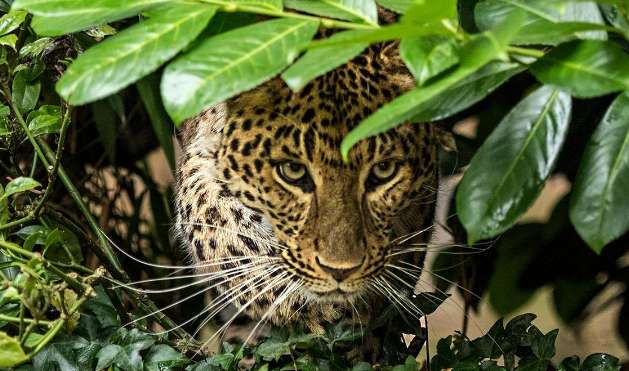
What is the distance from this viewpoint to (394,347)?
2.48 m

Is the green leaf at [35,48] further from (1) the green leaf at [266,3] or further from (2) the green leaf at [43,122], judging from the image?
(1) the green leaf at [266,3]

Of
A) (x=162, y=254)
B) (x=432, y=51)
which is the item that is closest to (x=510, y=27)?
(x=432, y=51)

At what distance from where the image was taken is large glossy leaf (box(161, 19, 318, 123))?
4.46 feet

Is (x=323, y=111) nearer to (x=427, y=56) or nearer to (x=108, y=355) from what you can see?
(x=108, y=355)

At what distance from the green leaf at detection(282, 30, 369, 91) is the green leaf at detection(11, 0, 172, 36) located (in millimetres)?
272

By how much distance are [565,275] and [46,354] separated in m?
1.52

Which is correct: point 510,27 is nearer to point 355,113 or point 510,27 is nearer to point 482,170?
point 482,170

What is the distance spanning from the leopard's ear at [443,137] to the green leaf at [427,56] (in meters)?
1.25

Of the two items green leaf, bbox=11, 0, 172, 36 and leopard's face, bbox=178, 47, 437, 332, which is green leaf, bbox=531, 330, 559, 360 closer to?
leopard's face, bbox=178, 47, 437, 332

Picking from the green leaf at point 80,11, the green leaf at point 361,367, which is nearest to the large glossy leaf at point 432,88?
the green leaf at point 80,11

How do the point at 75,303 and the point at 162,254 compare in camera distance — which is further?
the point at 162,254

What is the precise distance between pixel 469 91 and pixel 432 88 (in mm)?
174

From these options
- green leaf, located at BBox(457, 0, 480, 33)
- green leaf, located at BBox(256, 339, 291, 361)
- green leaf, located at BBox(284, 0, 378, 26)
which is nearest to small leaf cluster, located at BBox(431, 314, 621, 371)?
green leaf, located at BBox(256, 339, 291, 361)

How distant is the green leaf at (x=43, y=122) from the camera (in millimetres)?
2334
